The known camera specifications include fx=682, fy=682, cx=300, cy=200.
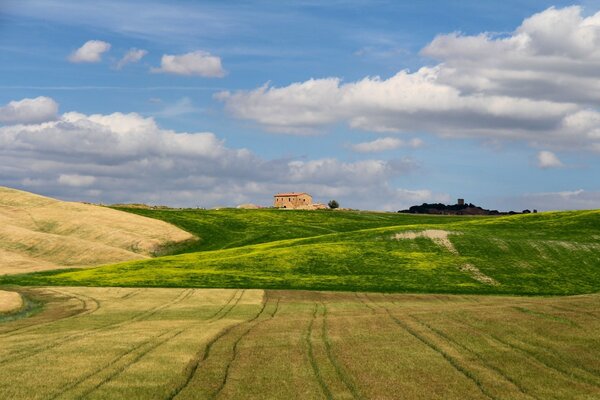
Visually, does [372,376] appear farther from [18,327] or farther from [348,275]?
[348,275]

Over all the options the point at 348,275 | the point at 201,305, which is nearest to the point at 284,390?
the point at 201,305

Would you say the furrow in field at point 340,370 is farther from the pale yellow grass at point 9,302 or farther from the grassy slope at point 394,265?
the grassy slope at point 394,265

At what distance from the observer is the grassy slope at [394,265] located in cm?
7225

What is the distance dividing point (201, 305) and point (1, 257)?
57.6 m

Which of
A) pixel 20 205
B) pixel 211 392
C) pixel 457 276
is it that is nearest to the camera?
pixel 211 392

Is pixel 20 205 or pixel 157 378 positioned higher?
pixel 20 205

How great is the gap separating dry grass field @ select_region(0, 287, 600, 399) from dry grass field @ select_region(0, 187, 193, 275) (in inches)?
2382

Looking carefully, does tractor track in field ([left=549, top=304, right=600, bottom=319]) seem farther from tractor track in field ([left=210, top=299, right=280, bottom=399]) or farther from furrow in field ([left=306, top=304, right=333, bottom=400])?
tractor track in field ([left=210, top=299, right=280, bottom=399])

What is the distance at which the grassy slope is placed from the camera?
72.2 metres

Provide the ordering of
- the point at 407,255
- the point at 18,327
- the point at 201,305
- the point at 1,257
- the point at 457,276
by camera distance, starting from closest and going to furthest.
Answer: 1. the point at 18,327
2. the point at 201,305
3. the point at 457,276
4. the point at 407,255
5. the point at 1,257

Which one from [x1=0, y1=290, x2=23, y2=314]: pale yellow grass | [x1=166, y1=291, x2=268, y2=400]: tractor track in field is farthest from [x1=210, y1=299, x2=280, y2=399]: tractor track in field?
[x1=0, y1=290, x2=23, y2=314]: pale yellow grass

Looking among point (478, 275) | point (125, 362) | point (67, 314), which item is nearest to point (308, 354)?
point (125, 362)

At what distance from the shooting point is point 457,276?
76.6 meters

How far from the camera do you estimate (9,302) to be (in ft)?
178
